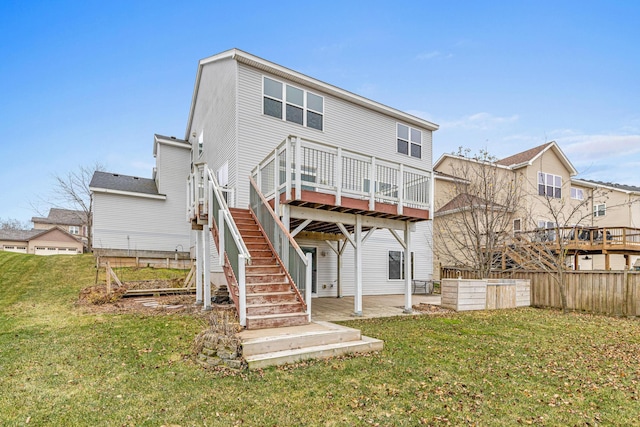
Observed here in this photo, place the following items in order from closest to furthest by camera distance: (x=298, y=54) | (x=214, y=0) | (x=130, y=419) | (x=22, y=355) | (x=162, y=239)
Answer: (x=130, y=419) → (x=22, y=355) → (x=214, y=0) → (x=162, y=239) → (x=298, y=54)

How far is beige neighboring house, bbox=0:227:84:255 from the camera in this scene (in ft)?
113

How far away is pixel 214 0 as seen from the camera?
16.1 meters

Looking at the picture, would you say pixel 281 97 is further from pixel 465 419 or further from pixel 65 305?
pixel 465 419

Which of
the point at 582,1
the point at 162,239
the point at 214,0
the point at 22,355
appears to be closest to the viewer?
the point at 22,355

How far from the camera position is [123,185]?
1764cm

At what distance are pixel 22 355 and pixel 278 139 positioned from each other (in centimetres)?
937

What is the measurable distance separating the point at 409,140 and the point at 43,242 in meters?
39.1

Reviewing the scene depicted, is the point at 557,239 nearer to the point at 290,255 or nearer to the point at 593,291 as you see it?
the point at 593,291

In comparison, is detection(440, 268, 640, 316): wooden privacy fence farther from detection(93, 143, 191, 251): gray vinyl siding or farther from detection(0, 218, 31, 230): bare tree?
detection(0, 218, 31, 230): bare tree

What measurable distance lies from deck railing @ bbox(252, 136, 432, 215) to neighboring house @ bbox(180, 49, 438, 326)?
0.10ft

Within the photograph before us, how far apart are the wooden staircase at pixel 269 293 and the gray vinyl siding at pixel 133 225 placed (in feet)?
37.1

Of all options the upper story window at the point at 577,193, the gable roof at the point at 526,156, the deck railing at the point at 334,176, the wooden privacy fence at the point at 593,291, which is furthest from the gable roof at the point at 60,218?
the upper story window at the point at 577,193

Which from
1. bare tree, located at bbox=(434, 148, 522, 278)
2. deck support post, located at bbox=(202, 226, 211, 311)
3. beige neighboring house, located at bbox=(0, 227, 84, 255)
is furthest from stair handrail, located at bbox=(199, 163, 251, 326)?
beige neighboring house, located at bbox=(0, 227, 84, 255)

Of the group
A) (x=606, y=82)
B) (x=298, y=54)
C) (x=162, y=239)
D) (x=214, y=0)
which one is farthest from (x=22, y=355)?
(x=606, y=82)
